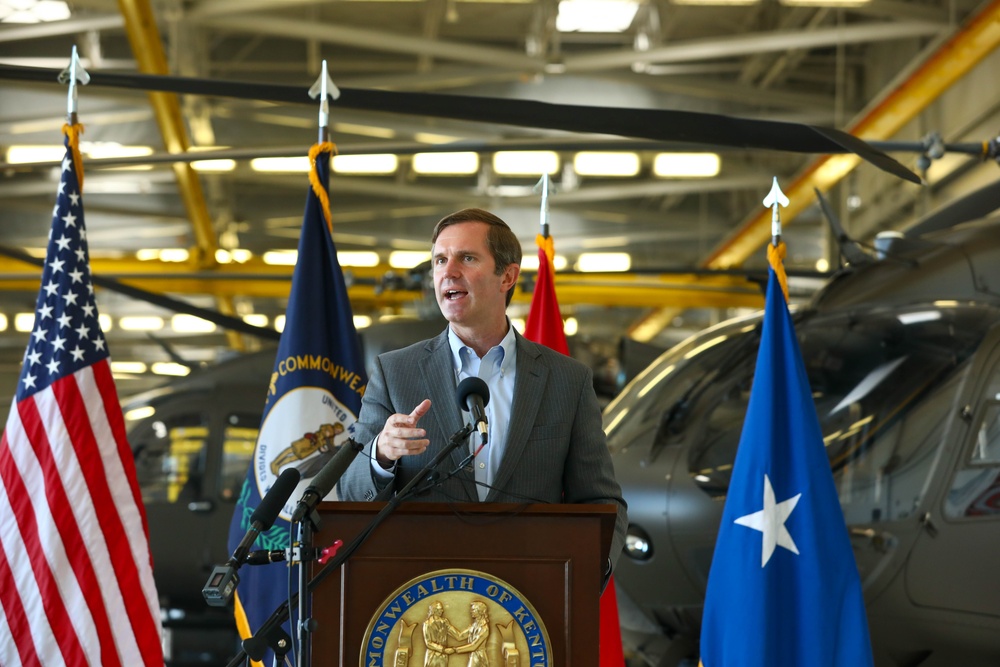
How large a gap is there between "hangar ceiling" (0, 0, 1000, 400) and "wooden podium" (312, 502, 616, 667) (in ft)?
15.0

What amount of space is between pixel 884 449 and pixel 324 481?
90.4 inches

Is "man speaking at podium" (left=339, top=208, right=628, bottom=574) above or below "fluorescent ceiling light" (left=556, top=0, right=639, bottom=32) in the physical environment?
below

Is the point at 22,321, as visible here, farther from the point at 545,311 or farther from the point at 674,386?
the point at 545,311

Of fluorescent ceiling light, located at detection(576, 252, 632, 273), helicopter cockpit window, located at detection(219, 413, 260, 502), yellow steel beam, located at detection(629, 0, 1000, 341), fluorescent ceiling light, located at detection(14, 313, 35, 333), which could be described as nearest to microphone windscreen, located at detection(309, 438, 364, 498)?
helicopter cockpit window, located at detection(219, 413, 260, 502)

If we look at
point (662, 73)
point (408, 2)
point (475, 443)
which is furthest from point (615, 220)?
point (475, 443)

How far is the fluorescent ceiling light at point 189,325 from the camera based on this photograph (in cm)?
1853

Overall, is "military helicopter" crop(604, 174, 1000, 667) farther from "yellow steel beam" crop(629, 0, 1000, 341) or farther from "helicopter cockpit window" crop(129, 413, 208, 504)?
"helicopter cockpit window" crop(129, 413, 208, 504)

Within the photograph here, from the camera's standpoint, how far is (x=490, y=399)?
7.72ft

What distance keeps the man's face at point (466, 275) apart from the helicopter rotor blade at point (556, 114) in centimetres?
102

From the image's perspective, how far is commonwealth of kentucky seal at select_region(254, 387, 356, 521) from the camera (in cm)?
330

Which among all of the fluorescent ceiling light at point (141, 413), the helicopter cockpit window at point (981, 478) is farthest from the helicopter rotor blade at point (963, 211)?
the fluorescent ceiling light at point (141, 413)

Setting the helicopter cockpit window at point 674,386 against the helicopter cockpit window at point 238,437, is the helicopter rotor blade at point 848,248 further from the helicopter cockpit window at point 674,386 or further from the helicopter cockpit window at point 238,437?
the helicopter cockpit window at point 238,437

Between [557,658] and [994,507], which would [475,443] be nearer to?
[557,658]

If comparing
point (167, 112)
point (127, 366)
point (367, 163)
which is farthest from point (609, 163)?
point (127, 366)
